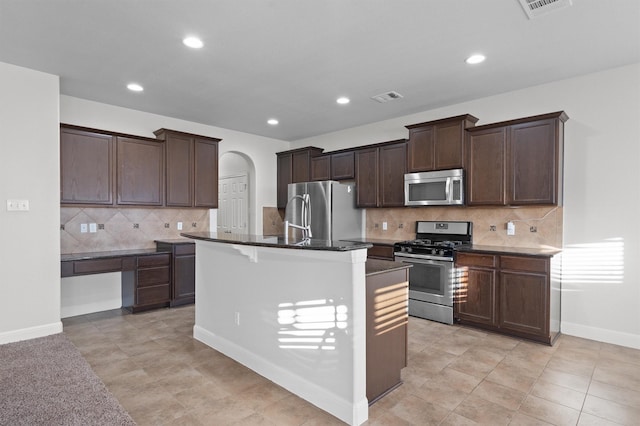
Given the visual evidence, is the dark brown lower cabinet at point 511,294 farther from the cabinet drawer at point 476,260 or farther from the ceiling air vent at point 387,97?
the ceiling air vent at point 387,97

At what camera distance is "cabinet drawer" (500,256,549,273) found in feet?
11.2

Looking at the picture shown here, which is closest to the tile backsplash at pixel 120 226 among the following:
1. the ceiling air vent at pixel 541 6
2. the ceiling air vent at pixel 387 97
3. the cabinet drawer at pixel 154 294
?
the cabinet drawer at pixel 154 294

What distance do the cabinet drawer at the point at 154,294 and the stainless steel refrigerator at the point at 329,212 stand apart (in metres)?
1.85

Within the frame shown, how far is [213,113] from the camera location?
5.04 m

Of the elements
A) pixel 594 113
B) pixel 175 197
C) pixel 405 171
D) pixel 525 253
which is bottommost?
pixel 525 253

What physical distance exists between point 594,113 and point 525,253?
5.41 ft

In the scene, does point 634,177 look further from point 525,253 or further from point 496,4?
→ point 496,4

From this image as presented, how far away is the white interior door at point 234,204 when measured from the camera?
677 cm

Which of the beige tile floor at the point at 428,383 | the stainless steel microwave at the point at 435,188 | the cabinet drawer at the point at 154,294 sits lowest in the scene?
the beige tile floor at the point at 428,383

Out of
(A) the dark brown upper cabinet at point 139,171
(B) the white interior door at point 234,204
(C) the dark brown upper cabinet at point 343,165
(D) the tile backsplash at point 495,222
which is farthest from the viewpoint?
(B) the white interior door at point 234,204

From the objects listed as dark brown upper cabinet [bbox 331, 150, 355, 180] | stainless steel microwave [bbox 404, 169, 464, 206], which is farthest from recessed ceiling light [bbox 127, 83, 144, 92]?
stainless steel microwave [bbox 404, 169, 464, 206]

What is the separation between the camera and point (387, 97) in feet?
14.2

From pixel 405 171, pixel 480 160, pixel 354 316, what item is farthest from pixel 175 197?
pixel 480 160

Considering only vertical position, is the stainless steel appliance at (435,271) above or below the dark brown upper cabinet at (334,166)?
below
